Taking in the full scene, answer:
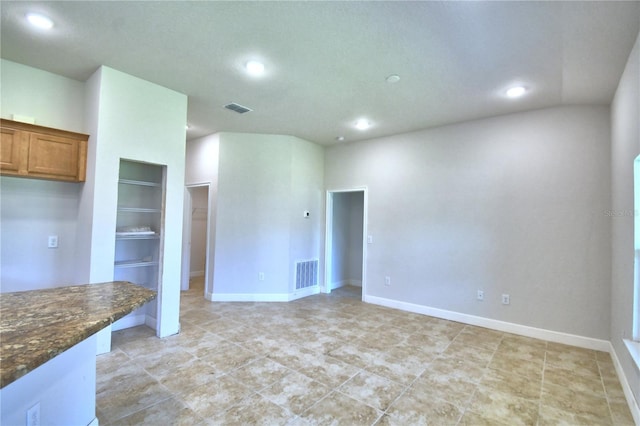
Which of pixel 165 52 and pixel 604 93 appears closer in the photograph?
pixel 165 52

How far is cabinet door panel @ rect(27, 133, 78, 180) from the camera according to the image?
2738 mm

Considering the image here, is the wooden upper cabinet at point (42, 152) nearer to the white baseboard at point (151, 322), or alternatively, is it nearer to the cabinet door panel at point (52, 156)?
the cabinet door panel at point (52, 156)

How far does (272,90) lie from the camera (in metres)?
3.35

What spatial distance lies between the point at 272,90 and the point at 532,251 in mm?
3698

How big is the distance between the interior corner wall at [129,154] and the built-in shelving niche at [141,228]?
15 centimetres

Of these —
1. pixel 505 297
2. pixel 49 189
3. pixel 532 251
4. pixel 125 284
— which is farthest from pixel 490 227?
pixel 49 189

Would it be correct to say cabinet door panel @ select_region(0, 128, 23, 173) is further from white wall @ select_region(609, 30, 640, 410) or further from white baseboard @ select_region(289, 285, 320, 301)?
white wall @ select_region(609, 30, 640, 410)

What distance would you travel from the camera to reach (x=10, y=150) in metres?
2.62

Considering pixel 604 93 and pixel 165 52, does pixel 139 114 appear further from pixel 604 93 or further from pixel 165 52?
pixel 604 93

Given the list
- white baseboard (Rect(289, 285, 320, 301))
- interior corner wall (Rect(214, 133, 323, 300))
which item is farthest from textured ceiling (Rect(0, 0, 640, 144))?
white baseboard (Rect(289, 285, 320, 301))

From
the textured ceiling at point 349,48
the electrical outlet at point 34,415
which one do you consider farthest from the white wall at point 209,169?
the electrical outlet at point 34,415

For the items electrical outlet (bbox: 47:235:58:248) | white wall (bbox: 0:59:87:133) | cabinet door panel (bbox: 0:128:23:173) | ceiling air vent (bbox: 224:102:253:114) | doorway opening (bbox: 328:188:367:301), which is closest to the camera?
cabinet door panel (bbox: 0:128:23:173)

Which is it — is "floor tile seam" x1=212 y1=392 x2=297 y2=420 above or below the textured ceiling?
below

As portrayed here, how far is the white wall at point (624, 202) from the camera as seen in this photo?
2.29 m
